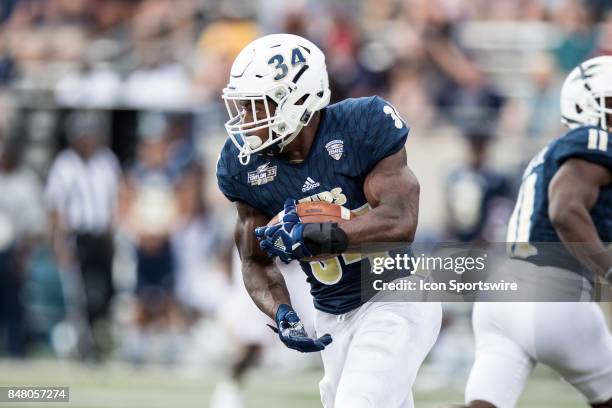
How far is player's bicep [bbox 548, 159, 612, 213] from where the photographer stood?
518 cm

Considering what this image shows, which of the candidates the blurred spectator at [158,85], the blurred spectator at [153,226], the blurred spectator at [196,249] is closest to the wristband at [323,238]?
the blurred spectator at [196,249]

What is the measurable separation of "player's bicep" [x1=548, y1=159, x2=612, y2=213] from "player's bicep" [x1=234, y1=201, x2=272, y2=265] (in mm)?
1270

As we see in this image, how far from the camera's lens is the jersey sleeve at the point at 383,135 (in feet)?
15.6

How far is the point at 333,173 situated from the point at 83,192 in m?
6.46

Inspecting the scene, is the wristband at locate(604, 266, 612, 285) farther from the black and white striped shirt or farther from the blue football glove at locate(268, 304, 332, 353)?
the black and white striped shirt

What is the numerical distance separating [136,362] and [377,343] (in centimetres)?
664

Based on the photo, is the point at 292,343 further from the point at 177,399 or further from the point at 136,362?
the point at 136,362

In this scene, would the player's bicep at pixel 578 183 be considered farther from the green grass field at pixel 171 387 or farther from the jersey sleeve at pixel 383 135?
the green grass field at pixel 171 387

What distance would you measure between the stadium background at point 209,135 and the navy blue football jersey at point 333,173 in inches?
198

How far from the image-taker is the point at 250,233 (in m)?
5.09

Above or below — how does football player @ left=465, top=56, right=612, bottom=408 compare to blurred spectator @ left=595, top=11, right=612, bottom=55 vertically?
below

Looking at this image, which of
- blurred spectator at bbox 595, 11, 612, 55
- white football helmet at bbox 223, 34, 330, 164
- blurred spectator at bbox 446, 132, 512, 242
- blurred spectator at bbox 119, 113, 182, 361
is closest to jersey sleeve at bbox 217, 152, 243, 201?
white football helmet at bbox 223, 34, 330, 164

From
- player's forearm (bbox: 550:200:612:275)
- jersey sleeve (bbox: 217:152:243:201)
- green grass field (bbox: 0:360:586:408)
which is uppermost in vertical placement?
jersey sleeve (bbox: 217:152:243:201)

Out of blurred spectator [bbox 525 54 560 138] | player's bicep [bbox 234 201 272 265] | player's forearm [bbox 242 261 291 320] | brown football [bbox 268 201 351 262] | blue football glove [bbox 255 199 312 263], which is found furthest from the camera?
blurred spectator [bbox 525 54 560 138]
